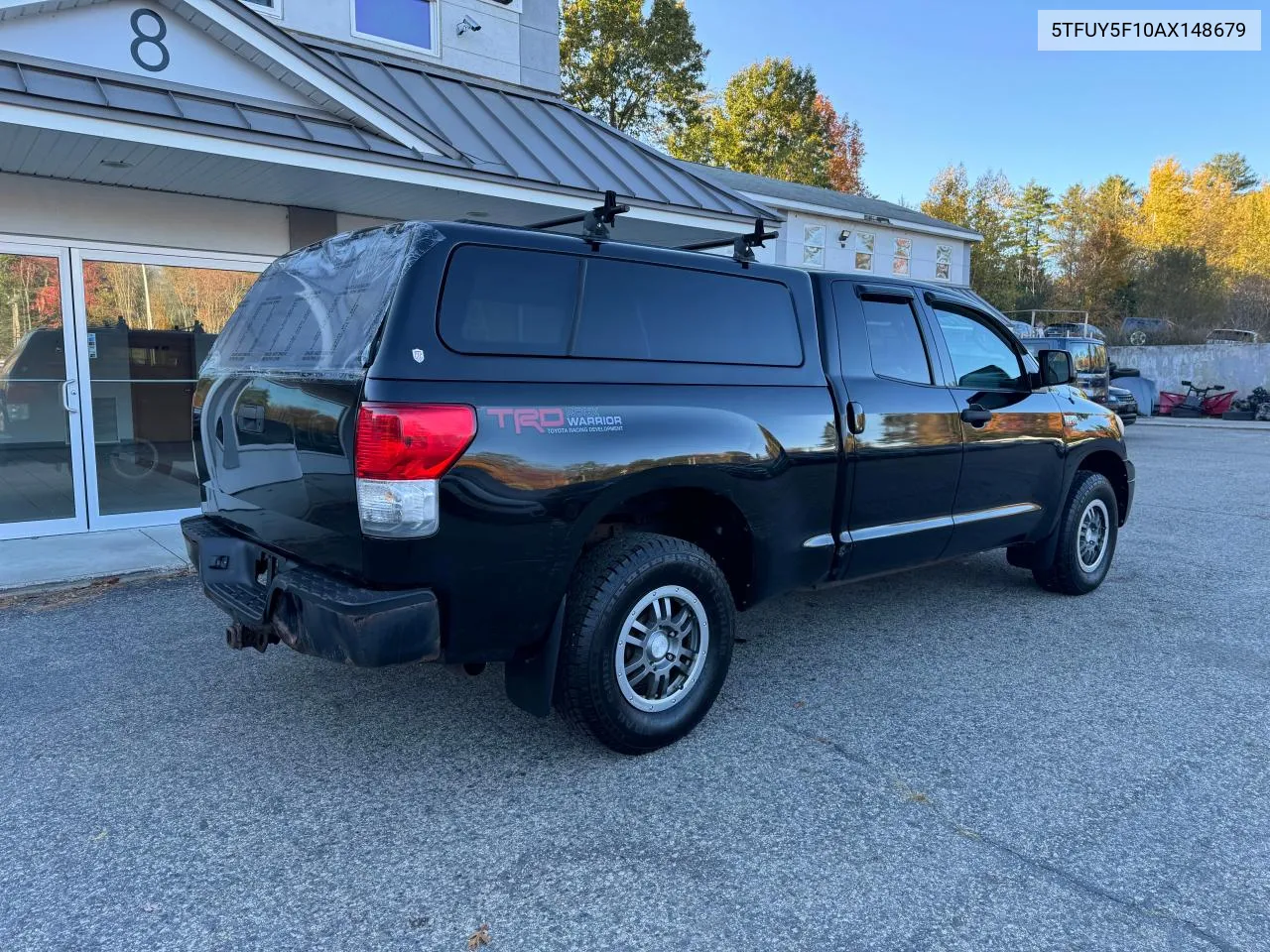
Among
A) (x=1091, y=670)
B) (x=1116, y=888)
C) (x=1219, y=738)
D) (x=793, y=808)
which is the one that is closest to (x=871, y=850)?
(x=793, y=808)

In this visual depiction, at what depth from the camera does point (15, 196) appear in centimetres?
721

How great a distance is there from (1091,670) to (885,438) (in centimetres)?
162

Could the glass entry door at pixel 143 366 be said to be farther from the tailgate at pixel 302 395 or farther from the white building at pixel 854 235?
the white building at pixel 854 235

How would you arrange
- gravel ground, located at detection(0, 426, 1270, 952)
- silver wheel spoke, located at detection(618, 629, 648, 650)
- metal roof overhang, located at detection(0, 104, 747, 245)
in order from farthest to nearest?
metal roof overhang, located at detection(0, 104, 747, 245) < silver wheel spoke, located at detection(618, 629, 648, 650) < gravel ground, located at detection(0, 426, 1270, 952)

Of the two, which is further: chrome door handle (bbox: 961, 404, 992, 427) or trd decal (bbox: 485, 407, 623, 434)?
chrome door handle (bbox: 961, 404, 992, 427)

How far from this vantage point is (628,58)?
33.4m

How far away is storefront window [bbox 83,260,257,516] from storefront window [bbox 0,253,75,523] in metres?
0.25

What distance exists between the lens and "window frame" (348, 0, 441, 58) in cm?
934

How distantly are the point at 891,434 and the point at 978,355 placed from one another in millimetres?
1165

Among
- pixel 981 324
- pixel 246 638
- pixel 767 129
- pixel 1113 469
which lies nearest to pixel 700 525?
pixel 246 638

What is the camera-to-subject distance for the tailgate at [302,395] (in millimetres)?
2922

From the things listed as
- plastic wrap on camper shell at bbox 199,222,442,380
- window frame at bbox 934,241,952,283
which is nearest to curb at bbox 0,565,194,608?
plastic wrap on camper shell at bbox 199,222,442,380

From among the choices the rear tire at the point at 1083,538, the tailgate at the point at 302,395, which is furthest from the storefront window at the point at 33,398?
the rear tire at the point at 1083,538

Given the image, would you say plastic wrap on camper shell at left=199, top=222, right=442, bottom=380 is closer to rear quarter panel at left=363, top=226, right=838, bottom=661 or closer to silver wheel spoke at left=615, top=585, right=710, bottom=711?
rear quarter panel at left=363, top=226, right=838, bottom=661
